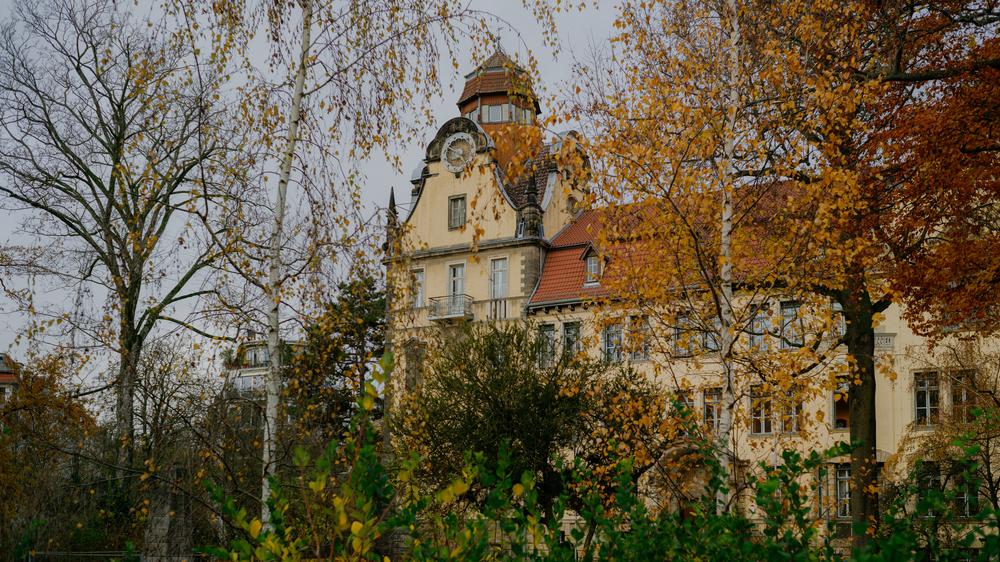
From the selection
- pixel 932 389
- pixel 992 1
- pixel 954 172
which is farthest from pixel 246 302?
pixel 932 389

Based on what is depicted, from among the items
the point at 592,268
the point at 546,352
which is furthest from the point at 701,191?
the point at 592,268

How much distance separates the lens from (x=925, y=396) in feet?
86.5

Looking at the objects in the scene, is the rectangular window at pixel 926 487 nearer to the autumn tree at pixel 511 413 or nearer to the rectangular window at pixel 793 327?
the rectangular window at pixel 793 327

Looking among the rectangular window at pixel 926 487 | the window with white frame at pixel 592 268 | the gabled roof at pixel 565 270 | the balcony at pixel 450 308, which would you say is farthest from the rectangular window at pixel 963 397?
the balcony at pixel 450 308

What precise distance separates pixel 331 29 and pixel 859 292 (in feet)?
29.9

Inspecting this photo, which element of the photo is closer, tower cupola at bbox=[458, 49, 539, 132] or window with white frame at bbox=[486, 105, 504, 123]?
tower cupola at bbox=[458, 49, 539, 132]

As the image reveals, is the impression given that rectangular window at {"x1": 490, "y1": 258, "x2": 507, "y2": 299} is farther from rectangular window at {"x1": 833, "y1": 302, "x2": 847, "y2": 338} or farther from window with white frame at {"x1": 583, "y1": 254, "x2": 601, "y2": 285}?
rectangular window at {"x1": 833, "y1": 302, "x2": 847, "y2": 338}

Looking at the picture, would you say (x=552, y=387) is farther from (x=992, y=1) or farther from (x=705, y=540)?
(x=705, y=540)

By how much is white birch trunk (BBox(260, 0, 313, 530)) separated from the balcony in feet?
83.1

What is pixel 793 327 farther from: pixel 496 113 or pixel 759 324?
pixel 496 113

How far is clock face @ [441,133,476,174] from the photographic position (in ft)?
115

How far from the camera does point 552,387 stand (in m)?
20.8

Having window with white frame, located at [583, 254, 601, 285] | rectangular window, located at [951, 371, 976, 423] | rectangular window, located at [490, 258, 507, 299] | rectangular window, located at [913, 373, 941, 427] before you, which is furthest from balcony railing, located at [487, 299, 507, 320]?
rectangular window, located at [951, 371, 976, 423]

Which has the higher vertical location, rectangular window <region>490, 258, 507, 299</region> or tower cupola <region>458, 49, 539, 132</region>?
tower cupola <region>458, 49, 539, 132</region>
